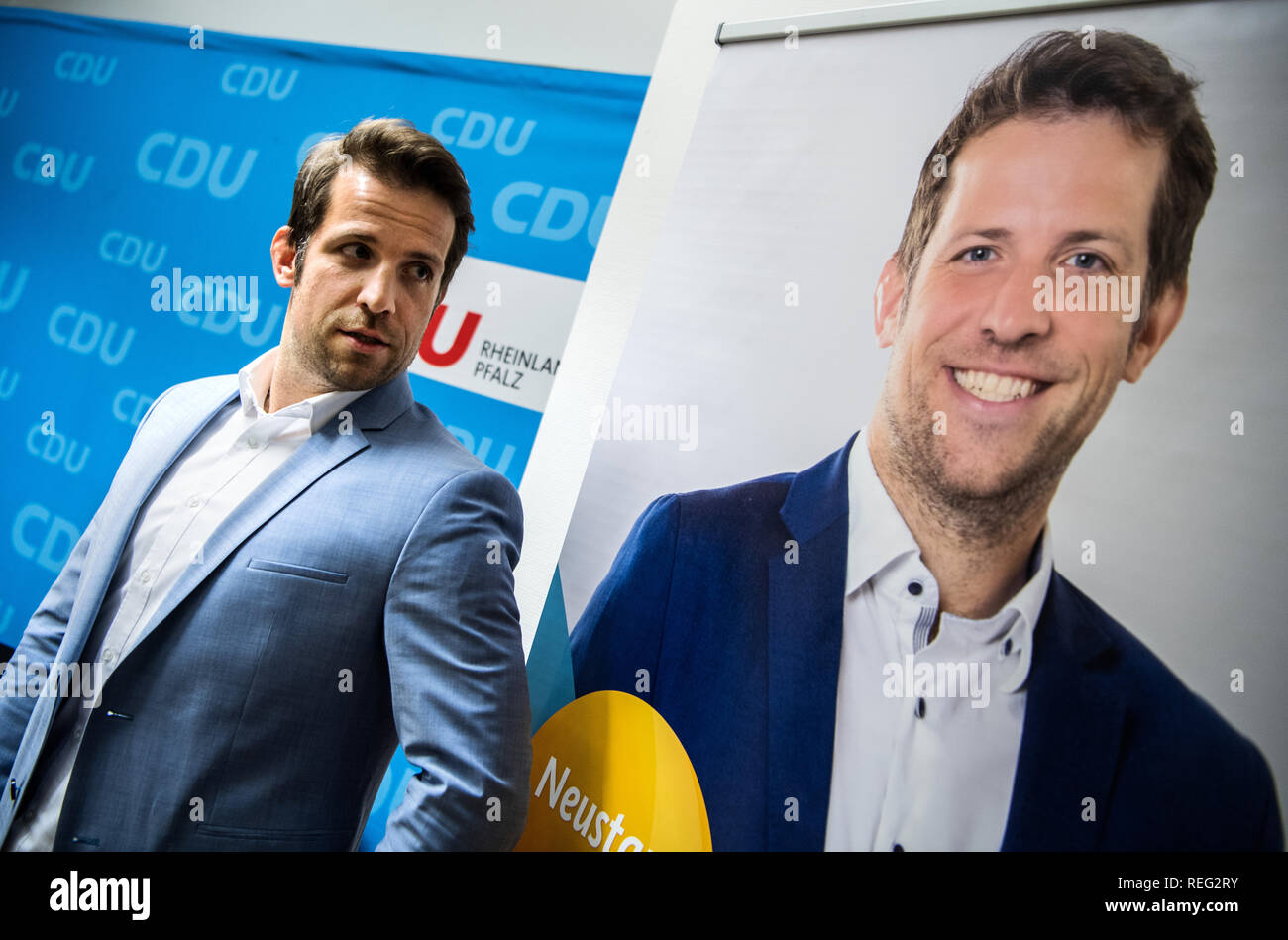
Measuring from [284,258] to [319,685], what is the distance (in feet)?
3.27

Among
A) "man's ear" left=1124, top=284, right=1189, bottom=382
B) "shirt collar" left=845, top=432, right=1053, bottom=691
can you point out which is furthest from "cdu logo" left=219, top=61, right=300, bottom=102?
"man's ear" left=1124, top=284, right=1189, bottom=382

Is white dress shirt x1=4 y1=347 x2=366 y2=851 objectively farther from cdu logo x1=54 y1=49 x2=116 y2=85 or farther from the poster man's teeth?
cdu logo x1=54 y1=49 x2=116 y2=85

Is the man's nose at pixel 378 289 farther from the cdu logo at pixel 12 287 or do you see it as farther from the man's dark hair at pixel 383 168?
the cdu logo at pixel 12 287

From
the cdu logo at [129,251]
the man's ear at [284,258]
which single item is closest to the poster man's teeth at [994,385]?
the man's ear at [284,258]

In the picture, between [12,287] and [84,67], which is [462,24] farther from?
[12,287]

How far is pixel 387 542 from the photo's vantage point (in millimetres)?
1588

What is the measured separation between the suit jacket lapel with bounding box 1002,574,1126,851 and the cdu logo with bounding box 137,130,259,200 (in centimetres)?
268

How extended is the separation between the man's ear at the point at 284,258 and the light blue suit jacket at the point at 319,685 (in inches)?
20.5

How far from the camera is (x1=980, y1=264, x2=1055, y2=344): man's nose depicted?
1520 mm

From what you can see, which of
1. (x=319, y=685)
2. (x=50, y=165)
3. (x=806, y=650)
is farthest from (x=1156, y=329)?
(x=50, y=165)

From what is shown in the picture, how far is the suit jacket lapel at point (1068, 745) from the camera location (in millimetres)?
1448

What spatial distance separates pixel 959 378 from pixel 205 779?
152cm
